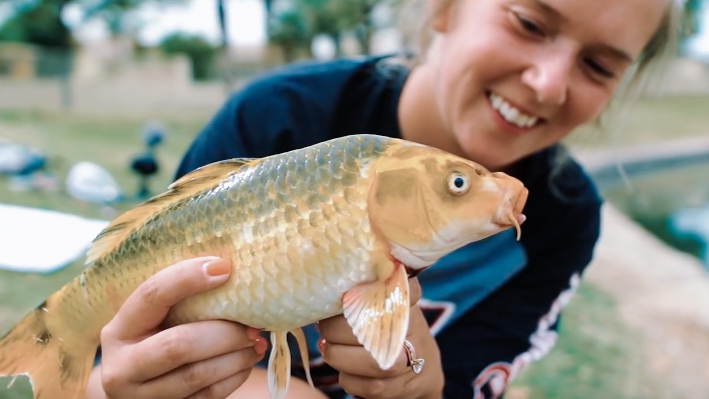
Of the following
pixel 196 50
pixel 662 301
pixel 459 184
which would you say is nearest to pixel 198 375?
pixel 459 184

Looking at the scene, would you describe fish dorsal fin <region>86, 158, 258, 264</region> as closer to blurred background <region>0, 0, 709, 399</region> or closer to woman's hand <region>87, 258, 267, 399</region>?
woman's hand <region>87, 258, 267, 399</region>

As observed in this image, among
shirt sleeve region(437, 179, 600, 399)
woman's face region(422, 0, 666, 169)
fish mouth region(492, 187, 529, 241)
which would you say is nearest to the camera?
fish mouth region(492, 187, 529, 241)

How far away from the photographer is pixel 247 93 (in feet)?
3.85

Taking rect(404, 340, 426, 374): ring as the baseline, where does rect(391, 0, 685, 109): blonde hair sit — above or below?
above

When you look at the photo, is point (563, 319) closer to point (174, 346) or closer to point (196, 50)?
point (174, 346)

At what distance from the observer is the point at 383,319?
0.58m

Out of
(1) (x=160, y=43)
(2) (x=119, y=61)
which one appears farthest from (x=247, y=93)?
(1) (x=160, y=43)

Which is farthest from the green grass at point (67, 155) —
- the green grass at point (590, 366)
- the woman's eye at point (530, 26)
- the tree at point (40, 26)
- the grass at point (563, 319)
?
the tree at point (40, 26)

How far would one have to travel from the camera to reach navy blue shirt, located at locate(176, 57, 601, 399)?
3.72 ft

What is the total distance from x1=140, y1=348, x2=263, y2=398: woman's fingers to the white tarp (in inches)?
52.4

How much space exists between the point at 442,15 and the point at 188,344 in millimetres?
765

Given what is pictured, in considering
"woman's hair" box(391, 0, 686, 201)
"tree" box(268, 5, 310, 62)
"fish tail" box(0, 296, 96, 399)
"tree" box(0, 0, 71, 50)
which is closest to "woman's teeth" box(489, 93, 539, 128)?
"woman's hair" box(391, 0, 686, 201)

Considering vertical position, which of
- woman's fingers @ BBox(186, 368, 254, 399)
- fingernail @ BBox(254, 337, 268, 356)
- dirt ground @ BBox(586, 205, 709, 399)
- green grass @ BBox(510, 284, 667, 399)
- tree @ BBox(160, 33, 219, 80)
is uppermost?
fingernail @ BBox(254, 337, 268, 356)

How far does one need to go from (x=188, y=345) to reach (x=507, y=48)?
0.66 metres
